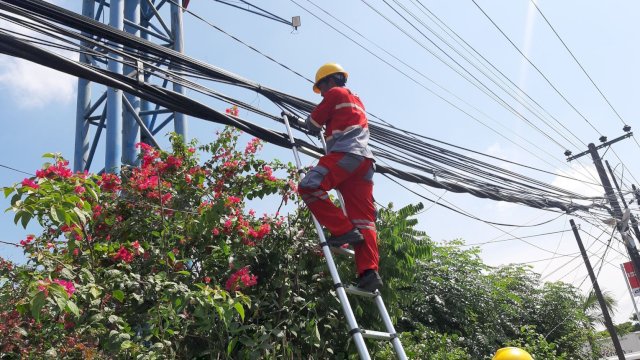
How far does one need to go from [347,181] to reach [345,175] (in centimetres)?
17

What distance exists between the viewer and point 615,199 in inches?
437

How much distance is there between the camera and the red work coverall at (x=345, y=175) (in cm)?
389

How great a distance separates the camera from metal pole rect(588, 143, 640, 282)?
1098cm

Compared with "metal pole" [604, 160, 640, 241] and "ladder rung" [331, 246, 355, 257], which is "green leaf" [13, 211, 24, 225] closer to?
"ladder rung" [331, 246, 355, 257]

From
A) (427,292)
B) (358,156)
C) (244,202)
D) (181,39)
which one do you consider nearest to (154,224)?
(244,202)

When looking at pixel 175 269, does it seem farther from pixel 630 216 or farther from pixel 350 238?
pixel 630 216

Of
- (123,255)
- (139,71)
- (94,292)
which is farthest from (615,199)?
(94,292)

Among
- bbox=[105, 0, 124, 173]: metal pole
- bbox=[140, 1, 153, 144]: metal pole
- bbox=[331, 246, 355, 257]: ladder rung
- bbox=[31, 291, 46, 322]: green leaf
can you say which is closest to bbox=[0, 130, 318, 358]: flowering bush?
bbox=[31, 291, 46, 322]: green leaf

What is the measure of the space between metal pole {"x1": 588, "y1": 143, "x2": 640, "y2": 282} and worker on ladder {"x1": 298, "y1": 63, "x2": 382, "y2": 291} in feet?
26.1

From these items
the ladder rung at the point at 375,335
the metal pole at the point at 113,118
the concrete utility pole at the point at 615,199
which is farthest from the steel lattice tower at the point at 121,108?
the concrete utility pole at the point at 615,199

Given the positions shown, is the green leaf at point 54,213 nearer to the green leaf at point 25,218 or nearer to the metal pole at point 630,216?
the green leaf at point 25,218

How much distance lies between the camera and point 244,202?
492 cm

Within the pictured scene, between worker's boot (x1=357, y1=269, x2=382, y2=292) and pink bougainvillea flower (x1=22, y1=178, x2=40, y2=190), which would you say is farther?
worker's boot (x1=357, y1=269, x2=382, y2=292)

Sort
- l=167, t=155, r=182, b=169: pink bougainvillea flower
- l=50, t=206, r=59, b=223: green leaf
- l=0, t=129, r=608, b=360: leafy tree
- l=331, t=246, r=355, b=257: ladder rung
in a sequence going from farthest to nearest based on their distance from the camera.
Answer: l=167, t=155, r=182, b=169: pink bougainvillea flower < l=331, t=246, r=355, b=257: ladder rung < l=0, t=129, r=608, b=360: leafy tree < l=50, t=206, r=59, b=223: green leaf
